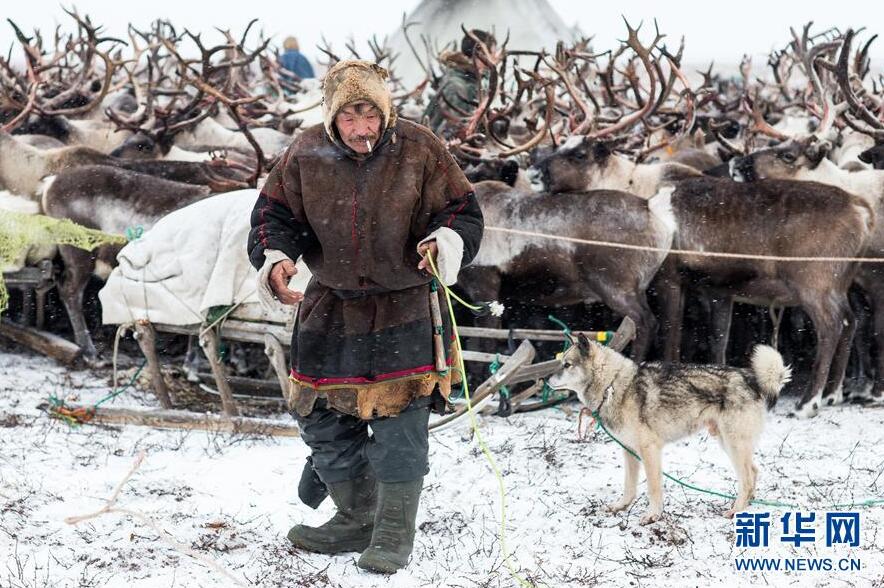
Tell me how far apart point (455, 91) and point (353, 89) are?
6398 mm

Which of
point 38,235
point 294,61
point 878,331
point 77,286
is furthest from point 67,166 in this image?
point 294,61

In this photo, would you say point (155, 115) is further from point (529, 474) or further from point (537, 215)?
point (529, 474)

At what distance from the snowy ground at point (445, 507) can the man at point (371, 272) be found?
0.38 m

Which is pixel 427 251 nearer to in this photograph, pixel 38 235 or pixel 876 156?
pixel 38 235

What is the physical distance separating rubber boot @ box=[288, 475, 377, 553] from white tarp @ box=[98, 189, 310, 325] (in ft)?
5.05

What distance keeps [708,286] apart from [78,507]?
150 inches

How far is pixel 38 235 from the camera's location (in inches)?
229

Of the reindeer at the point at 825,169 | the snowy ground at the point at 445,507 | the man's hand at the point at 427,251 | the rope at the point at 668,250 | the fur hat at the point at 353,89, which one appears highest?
the fur hat at the point at 353,89

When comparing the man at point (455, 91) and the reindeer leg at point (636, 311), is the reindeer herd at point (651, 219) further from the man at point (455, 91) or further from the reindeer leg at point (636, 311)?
the man at point (455, 91)

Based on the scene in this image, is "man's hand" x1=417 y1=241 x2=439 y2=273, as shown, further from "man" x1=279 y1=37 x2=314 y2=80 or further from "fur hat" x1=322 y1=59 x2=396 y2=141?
"man" x1=279 y1=37 x2=314 y2=80

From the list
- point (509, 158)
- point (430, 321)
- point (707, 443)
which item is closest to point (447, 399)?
point (430, 321)

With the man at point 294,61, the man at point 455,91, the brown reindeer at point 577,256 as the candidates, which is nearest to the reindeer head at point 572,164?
the brown reindeer at point 577,256

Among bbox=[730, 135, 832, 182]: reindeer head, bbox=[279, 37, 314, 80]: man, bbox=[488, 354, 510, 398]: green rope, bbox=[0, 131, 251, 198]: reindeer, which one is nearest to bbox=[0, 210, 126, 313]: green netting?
bbox=[0, 131, 251, 198]: reindeer

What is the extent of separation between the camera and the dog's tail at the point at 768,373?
3.67m
